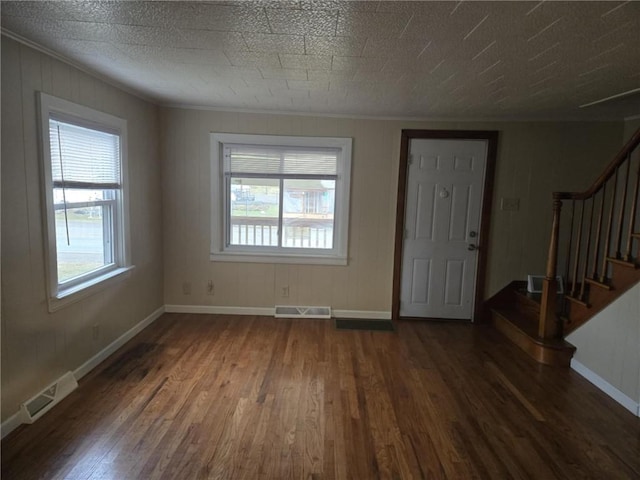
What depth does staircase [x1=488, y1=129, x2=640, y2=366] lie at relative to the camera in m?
2.83

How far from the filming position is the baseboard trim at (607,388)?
104 inches

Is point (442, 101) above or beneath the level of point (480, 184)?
above

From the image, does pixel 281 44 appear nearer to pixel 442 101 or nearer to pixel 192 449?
pixel 442 101

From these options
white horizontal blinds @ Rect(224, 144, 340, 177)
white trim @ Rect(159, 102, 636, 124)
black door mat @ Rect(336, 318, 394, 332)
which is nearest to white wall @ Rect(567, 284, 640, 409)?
black door mat @ Rect(336, 318, 394, 332)

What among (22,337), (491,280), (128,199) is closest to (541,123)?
(491,280)

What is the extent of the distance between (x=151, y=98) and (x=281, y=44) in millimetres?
2207

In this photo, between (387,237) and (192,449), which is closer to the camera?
(192,449)

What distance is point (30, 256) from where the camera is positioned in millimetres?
2311

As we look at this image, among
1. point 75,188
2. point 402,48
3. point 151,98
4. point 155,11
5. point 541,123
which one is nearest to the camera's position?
point 155,11

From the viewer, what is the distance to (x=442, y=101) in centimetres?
336

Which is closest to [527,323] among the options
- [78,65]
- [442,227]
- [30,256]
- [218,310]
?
[442,227]

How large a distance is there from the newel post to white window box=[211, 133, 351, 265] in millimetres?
1973

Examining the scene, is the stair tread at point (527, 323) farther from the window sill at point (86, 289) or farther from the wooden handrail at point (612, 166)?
the window sill at point (86, 289)

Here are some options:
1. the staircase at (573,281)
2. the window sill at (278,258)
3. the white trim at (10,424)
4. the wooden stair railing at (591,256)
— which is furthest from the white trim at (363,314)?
the white trim at (10,424)
